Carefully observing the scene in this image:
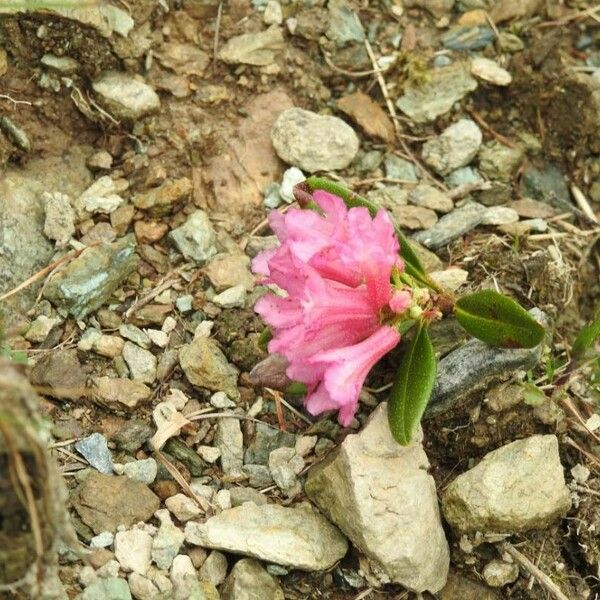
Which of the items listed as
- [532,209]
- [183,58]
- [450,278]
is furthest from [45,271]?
[532,209]

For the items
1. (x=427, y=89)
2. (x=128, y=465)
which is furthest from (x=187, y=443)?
(x=427, y=89)

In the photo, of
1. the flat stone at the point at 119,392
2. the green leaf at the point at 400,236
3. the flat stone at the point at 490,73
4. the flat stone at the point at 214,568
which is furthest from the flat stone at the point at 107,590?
the flat stone at the point at 490,73

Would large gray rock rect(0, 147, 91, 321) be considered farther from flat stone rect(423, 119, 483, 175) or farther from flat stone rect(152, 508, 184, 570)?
flat stone rect(423, 119, 483, 175)

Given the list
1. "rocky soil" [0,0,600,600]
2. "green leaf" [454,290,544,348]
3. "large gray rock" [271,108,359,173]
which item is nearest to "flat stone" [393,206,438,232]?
"rocky soil" [0,0,600,600]

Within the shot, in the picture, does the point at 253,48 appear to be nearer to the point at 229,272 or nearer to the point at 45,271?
the point at 229,272

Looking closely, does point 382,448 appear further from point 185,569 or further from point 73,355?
point 73,355

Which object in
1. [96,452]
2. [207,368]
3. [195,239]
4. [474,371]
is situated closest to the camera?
[96,452]

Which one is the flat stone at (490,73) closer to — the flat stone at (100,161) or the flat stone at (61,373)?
the flat stone at (100,161)
